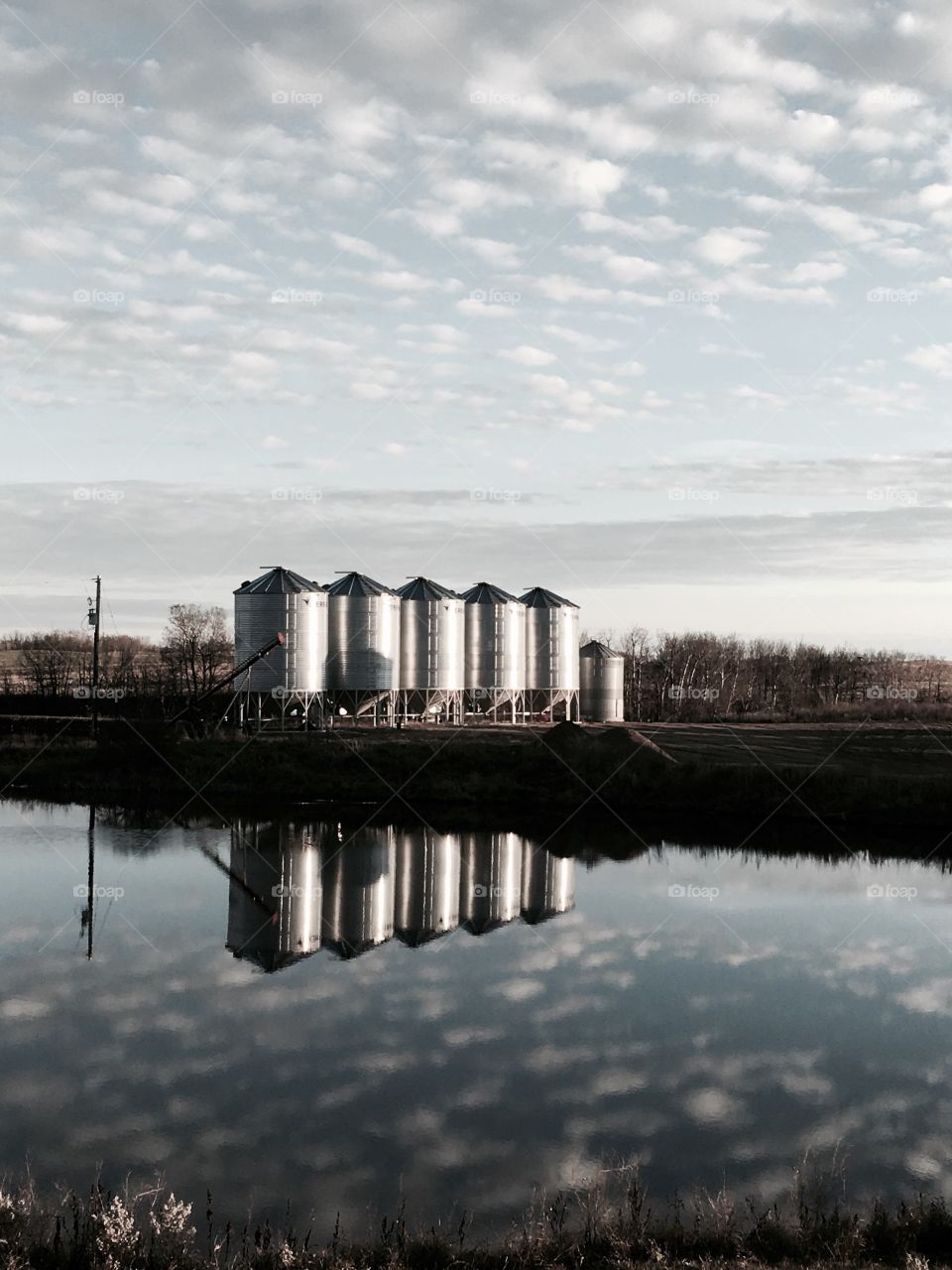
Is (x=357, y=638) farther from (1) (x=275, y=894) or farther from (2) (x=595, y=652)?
(1) (x=275, y=894)

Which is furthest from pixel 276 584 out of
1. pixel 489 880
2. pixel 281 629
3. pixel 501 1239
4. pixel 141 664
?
pixel 141 664

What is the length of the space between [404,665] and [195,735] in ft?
44.2

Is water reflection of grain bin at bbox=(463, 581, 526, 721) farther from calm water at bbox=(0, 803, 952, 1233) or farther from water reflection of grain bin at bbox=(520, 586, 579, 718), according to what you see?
calm water at bbox=(0, 803, 952, 1233)

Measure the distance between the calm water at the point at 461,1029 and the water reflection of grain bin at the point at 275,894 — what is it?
0.10 m

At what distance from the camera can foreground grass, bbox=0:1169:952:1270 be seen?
31.3ft

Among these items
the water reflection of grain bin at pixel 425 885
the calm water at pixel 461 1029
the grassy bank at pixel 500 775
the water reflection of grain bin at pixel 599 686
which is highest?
the water reflection of grain bin at pixel 599 686

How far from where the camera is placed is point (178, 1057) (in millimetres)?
15133

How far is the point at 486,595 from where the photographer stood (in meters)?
64.6

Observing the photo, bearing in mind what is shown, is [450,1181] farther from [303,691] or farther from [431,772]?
[303,691]

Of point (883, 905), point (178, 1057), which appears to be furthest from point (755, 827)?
point (178, 1057)

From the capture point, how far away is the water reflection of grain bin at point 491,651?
63781 mm

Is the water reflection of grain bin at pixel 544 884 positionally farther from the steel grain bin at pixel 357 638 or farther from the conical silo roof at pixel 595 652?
the conical silo roof at pixel 595 652

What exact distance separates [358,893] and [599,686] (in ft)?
153

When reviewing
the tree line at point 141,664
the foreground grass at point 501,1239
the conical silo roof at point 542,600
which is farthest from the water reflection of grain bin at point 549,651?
the foreground grass at point 501,1239
